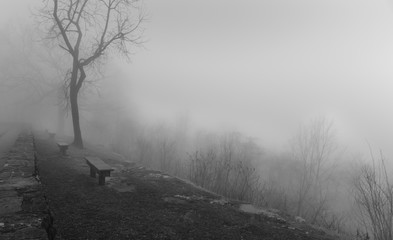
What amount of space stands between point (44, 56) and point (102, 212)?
94.4ft

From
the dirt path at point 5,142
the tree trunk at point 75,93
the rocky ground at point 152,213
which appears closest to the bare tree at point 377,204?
the rocky ground at point 152,213

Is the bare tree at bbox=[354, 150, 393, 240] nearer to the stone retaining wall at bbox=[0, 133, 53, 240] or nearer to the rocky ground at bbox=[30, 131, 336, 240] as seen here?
the rocky ground at bbox=[30, 131, 336, 240]

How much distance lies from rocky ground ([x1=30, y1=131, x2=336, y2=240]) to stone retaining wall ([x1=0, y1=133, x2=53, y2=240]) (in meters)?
0.48

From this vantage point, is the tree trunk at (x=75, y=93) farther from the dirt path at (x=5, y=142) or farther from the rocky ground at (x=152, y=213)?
the rocky ground at (x=152, y=213)

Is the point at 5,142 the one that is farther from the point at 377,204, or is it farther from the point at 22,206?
the point at 377,204

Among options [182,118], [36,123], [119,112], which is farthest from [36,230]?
[36,123]

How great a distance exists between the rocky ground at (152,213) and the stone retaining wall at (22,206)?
1.56 ft

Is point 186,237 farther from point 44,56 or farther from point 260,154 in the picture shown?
point 44,56

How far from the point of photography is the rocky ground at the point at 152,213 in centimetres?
430

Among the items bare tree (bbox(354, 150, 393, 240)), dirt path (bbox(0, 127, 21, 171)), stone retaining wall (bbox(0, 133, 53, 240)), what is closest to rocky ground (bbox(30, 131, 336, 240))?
stone retaining wall (bbox(0, 133, 53, 240))

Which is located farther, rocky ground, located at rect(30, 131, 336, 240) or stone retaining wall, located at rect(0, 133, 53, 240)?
rocky ground, located at rect(30, 131, 336, 240)

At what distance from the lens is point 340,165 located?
31750 millimetres

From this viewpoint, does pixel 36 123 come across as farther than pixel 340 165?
Yes

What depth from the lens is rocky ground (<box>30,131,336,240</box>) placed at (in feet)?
14.1
